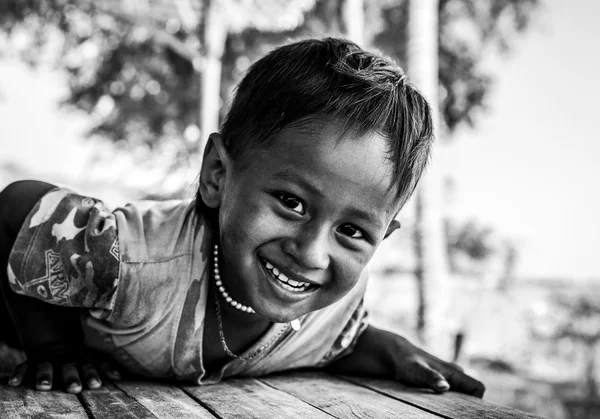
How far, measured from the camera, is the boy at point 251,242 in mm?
1465

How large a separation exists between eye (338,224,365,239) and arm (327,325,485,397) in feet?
1.93

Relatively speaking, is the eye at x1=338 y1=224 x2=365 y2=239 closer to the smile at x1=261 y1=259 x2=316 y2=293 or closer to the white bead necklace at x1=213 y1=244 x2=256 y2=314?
the smile at x1=261 y1=259 x2=316 y2=293

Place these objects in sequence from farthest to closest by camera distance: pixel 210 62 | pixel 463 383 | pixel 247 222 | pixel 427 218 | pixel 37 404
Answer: pixel 210 62 → pixel 427 218 → pixel 463 383 → pixel 247 222 → pixel 37 404

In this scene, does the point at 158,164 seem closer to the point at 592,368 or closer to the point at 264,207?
the point at 592,368

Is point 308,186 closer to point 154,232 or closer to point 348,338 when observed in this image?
point 154,232

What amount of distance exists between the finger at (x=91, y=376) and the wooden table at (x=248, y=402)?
0.07 feet

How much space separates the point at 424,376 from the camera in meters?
1.87

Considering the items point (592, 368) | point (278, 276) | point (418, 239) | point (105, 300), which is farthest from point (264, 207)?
point (592, 368)

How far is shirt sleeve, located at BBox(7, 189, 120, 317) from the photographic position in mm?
1652

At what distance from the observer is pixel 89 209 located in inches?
69.4

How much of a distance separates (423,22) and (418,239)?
→ 1816mm

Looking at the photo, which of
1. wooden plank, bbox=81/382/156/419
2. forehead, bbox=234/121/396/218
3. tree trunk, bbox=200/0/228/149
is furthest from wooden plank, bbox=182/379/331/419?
tree trunk, bbox=200/0/228/149

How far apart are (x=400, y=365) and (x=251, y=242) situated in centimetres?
75

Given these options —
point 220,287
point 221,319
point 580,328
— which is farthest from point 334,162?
point 580,328
